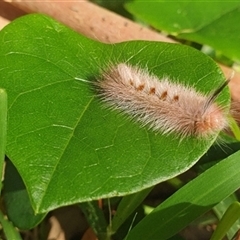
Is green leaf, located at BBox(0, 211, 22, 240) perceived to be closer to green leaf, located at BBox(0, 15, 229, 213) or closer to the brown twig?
green leaf, located at BBox(0, 15, 229, 213)

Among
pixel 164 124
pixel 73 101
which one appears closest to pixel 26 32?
pixel 73 101

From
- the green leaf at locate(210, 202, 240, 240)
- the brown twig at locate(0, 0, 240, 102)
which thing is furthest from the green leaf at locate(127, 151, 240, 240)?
the brown twig at locate(0, 0, 240, 102)

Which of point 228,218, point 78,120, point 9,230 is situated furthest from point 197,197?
point 9,230

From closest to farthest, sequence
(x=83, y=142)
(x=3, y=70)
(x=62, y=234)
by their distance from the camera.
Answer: (x=83, y=142), (x=3, y=70), (x=62, y=234)

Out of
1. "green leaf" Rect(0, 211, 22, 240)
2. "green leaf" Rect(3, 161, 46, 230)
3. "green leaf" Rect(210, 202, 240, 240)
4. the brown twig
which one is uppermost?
the brown twig

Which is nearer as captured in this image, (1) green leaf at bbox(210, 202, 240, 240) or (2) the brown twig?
(1) green leaf at bbox(210, 202, 240, 240)

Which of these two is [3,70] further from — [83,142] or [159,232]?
[159,232]

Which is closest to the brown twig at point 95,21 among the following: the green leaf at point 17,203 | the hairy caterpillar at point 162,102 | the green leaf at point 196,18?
the green leaf at point 196,18
